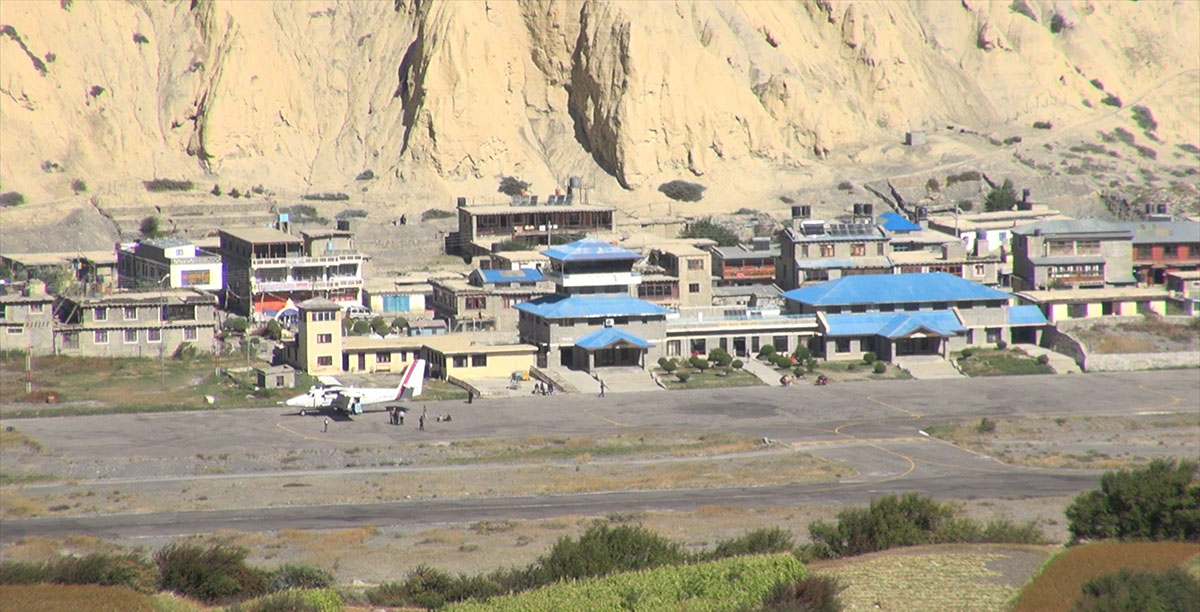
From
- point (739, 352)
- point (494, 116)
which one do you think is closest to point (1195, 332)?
point (739, 352)

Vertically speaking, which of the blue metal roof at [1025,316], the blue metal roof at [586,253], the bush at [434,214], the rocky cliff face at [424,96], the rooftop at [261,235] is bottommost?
the blue metal roof at [1025,316]

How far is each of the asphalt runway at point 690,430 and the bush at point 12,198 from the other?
154 ft

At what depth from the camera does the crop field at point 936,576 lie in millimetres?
40281

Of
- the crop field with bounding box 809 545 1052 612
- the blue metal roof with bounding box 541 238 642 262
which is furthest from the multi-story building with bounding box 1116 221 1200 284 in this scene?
the crop field with bounding box 809 545 1052 612

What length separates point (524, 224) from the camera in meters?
110

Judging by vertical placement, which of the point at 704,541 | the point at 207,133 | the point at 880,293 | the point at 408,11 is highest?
the point at 408,11

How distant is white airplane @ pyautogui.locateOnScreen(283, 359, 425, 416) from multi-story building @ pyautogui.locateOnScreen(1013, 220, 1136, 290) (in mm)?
37692

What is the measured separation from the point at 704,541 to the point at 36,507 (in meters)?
21.2

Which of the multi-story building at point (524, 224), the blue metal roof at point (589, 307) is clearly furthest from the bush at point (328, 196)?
the blue metal roof at point (589, 307)

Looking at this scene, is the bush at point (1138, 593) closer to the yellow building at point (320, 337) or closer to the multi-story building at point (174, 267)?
the yellow building at point (320, 337)

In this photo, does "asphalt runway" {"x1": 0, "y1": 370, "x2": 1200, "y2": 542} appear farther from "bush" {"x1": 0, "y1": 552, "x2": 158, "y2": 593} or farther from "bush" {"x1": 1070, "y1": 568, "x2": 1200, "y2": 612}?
"bush" {"x1": 1070, "y1": 568, "x2": 1200, "y2": 612}

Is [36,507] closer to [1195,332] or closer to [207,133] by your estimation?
[1195,332]

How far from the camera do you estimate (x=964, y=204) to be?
416ft

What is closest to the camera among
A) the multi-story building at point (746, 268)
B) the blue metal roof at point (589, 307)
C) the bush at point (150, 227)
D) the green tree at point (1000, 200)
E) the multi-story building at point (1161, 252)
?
the blue metal roof at point (589, 307)
